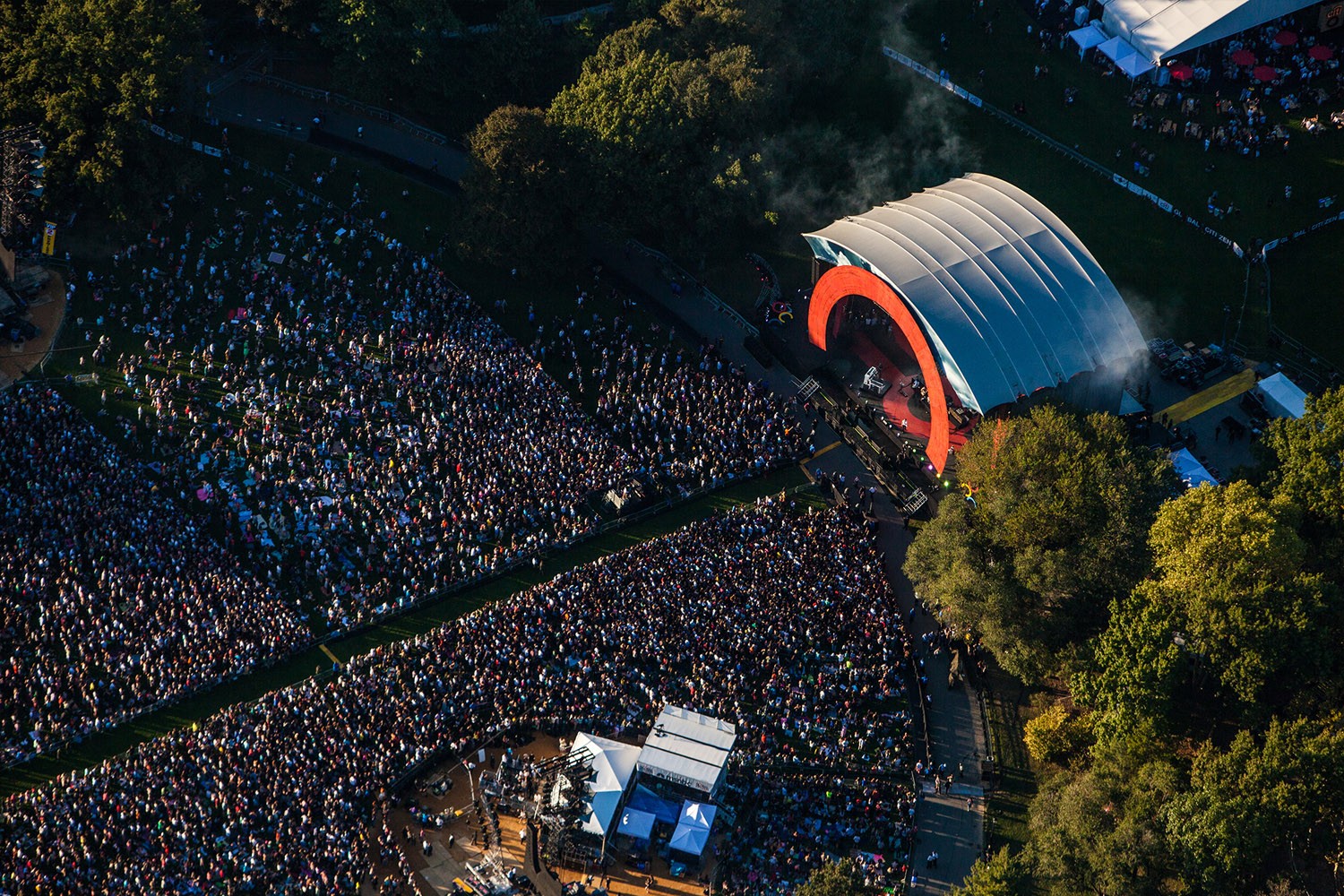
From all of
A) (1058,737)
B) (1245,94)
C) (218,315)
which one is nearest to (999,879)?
(1058,737)

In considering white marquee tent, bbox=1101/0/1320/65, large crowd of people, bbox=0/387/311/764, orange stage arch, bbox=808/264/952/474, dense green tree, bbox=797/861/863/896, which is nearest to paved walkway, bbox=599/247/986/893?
orange stage arch, bbox=808/264/952/474

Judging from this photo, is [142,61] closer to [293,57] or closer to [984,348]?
[293,57]

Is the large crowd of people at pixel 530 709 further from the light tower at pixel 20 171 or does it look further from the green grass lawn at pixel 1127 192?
the light tower at pixel 20 171

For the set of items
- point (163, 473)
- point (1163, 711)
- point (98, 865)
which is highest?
point (1163, 711)

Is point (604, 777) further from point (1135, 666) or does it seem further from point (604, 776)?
point (1135, 666)

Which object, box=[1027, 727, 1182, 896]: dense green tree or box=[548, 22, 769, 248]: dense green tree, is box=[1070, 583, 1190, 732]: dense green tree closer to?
box=[1027, 727, 1182, 896]: dense green tree

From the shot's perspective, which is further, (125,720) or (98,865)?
(125,720)

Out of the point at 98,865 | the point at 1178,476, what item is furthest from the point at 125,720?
the point at 1178,476
